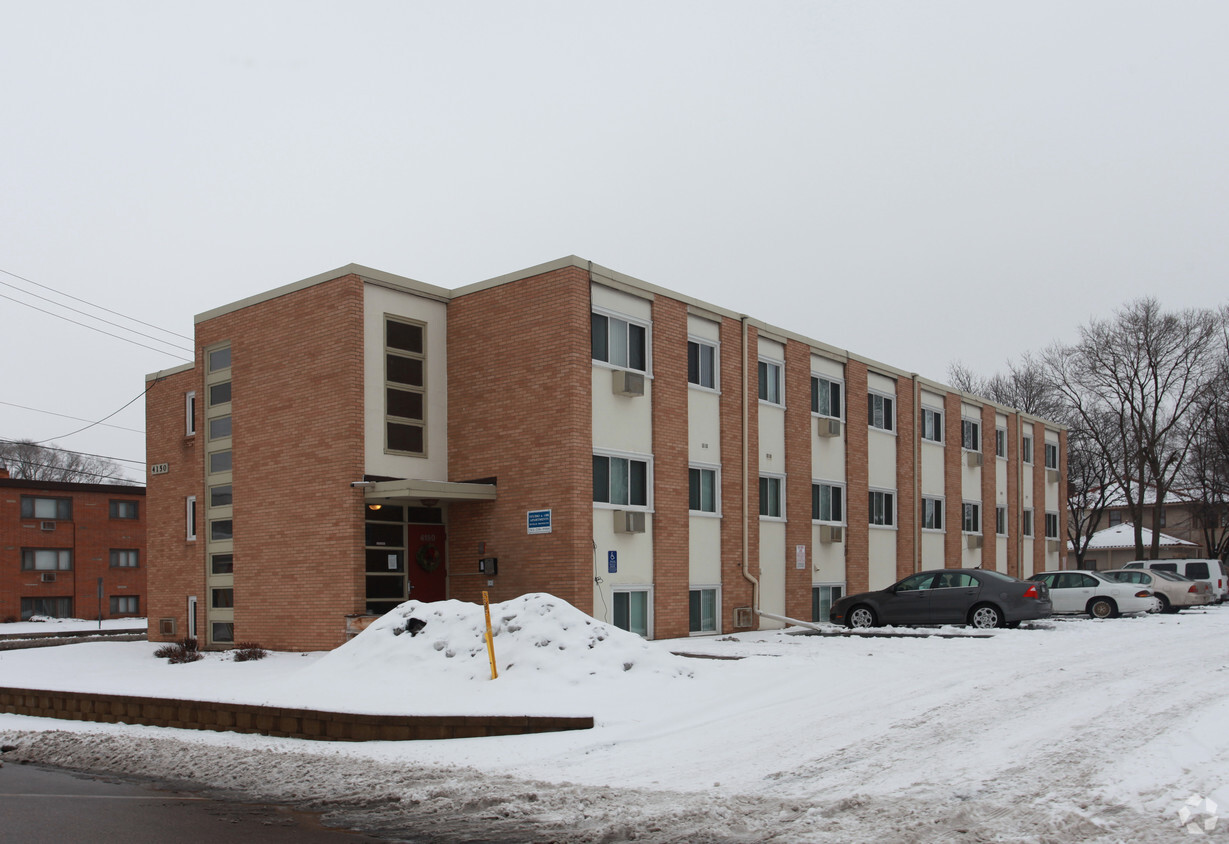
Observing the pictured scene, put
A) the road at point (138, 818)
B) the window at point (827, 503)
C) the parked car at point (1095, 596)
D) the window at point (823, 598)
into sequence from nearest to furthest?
the road at point (138, 818)
the parked car at point (1095, 596)
the window at point (823, 598)
the window at point (827, 503)

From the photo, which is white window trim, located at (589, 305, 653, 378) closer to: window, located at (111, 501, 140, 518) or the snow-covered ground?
the snow-covered ground

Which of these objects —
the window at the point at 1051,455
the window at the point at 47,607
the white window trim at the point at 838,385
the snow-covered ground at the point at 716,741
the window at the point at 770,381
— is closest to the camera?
the snow-covered ground at the point at 716,741

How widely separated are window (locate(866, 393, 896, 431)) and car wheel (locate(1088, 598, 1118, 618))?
23.8ft

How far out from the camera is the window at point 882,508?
30109 mm

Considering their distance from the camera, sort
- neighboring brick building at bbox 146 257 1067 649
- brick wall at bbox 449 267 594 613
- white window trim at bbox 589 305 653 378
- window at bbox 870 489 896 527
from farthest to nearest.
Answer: window at bbox 870 489 896 527 → white window trim at bbox 589 305 653 378 → neighboring brick building at bbox 146 257 1067 649 → brick wall at bbox 449 267 594 613

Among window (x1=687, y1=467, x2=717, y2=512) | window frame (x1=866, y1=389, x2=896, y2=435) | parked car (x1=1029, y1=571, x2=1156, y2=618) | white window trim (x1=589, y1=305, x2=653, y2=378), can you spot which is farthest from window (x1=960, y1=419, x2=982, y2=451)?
white window trim (x1=589, y1=305, x2=653, y2=378)

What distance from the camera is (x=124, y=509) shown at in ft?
171

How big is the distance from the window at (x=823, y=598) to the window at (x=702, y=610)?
4.15 metres

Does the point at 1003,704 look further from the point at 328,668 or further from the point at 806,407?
the point at 806,407

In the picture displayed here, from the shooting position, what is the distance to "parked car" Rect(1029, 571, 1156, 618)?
86.3ft

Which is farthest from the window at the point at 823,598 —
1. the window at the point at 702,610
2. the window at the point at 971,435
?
the window at the point at 971,435

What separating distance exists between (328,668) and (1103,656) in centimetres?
1138

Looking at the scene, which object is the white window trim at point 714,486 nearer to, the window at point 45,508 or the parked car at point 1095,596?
the parked car at point 1095,596

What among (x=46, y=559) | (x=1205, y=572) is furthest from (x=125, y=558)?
(x=1205, y=572)
